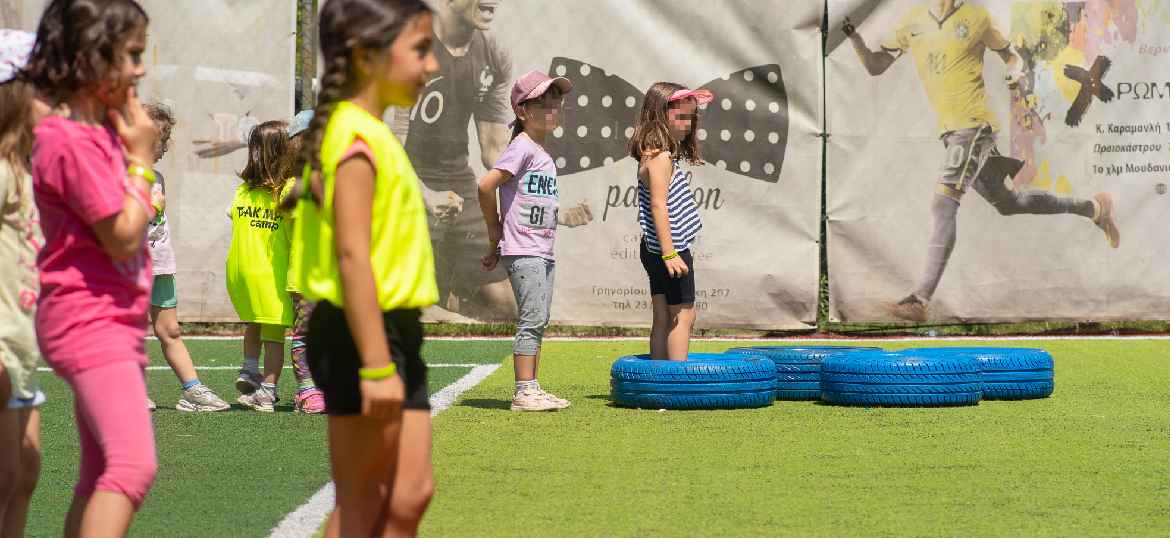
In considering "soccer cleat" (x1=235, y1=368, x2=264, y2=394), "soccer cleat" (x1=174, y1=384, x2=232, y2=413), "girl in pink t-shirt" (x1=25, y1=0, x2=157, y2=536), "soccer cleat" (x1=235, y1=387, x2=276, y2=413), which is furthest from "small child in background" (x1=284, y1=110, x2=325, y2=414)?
"girl in pink t-shirt" (x1=25, y1=0, x2=157, y2=536)

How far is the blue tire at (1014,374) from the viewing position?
820 centimetres

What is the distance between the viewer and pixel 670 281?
8.16 m

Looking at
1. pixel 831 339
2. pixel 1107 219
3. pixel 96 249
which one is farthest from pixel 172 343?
pixel 1107 219

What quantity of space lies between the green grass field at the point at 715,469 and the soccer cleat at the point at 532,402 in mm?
89

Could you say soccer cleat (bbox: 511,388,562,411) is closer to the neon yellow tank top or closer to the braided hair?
the neon yellow tank top

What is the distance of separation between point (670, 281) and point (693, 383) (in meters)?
0.67

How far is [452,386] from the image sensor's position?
907 centimetres

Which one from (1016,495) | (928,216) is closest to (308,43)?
(928,216)

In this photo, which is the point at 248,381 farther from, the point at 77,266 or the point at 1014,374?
the point at 77,266

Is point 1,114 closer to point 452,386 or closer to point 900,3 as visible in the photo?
point 452,386

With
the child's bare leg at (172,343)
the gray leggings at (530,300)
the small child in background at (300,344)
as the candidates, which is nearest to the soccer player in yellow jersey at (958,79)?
the gray leggings at (530,300)

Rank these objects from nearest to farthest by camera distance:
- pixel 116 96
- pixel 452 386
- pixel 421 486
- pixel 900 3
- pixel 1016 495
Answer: pixel 421 486, pixel 116 96, pixel 1016 495, pixel 452 386, pixel 900 3

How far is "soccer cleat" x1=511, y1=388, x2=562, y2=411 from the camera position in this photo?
7793 mm

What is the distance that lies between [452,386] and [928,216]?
16.9ft
